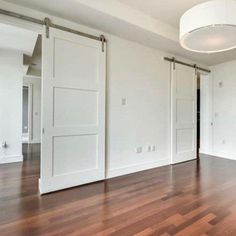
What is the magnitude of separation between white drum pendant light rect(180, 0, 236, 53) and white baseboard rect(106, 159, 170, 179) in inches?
91.6

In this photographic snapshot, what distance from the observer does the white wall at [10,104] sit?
14.2 ft

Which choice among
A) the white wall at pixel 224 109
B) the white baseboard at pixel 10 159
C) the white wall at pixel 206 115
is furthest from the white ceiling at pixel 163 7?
the white baseboard at pixel 10 159

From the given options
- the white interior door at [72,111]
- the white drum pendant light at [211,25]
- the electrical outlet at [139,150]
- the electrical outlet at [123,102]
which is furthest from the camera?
the electrical outlet at [139,150]

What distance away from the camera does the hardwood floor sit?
1.85 m

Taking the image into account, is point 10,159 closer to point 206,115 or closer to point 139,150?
point 139,150

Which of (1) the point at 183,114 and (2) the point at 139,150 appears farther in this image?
(1) the point at 183,114

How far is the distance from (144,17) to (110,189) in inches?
107

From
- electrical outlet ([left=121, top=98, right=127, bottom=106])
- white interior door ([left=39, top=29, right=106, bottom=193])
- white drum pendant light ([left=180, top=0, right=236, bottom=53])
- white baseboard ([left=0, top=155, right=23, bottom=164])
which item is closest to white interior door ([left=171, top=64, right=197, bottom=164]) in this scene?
electrical outlet ([left=121, top=98, right=127, bottom=106])

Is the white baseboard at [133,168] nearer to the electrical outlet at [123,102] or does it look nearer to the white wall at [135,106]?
the white wall at [135,106]

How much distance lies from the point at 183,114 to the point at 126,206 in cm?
294

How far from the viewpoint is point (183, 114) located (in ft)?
15.0

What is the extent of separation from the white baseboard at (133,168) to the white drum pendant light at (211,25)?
233cm

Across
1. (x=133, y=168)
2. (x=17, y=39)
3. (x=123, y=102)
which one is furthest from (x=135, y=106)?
(x=17, y=39)

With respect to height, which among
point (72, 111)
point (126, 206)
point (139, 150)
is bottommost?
point (126, 206)
